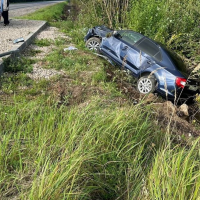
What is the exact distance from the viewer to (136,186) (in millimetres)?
2934

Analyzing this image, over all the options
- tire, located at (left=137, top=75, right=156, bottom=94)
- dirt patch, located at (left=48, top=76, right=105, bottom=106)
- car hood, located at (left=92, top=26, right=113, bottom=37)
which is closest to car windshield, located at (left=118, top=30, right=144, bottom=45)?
car hood, located at (left=92, top=26, right=113, bottom=37)

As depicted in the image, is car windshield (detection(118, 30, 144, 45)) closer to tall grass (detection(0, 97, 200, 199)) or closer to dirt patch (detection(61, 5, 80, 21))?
tall grass (detection(0, 97, 200, 199))

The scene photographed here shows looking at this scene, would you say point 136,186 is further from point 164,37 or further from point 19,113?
point 164,37

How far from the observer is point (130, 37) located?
9125mm

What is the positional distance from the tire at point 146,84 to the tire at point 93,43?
2891 millimetres

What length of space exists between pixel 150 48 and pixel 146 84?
4.35 ft

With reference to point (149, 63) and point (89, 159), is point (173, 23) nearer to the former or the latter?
point (149, 63)

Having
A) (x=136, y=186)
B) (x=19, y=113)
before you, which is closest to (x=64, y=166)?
(x=136, y=186)

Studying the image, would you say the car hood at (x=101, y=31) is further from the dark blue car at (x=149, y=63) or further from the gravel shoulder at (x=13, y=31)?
the gravel shoulder at (x=13, y=31)

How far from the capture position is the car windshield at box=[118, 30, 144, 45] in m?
8.89

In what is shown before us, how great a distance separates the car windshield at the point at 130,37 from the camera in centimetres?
889

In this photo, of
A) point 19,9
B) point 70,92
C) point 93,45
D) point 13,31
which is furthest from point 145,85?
point 19,9

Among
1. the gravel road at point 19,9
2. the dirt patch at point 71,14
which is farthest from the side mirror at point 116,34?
the gravel road at point 19,9

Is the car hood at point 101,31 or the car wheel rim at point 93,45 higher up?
the car hood at point 101,31
